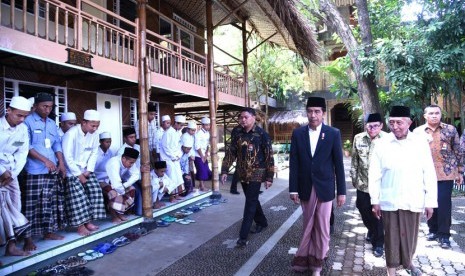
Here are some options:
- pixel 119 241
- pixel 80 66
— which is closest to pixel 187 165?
pixel 119 241

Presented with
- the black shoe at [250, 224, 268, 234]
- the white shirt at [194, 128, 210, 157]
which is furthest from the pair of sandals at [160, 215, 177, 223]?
the white shirt at [194, 128, 210, 157]

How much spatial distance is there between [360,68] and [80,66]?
255 inches

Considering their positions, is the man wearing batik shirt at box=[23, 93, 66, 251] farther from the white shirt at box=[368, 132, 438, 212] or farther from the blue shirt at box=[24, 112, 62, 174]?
the white shirt at box=[368, 132, 438, 212]

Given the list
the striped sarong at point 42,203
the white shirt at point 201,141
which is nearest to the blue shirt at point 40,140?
the striped sarong at point 42,203

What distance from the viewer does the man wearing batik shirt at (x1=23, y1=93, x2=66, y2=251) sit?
179 inches

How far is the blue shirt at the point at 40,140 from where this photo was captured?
4.57 metres

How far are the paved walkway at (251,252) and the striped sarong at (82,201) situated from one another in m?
0.64

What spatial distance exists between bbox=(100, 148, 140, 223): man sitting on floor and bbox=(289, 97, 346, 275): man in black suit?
2.89 meters

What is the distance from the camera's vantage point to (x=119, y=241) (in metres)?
5.30

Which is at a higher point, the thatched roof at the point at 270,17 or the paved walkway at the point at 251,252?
the thatched roof at the point at 270,17

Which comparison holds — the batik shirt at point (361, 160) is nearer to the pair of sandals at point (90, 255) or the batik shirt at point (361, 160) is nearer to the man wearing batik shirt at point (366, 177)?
the man wearing batik shirt at point (366, 177)

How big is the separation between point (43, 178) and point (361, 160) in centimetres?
416

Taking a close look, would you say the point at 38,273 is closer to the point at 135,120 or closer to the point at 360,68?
the point at 135,120

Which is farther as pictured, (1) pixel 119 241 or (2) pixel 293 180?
(1) pixel 119 241
